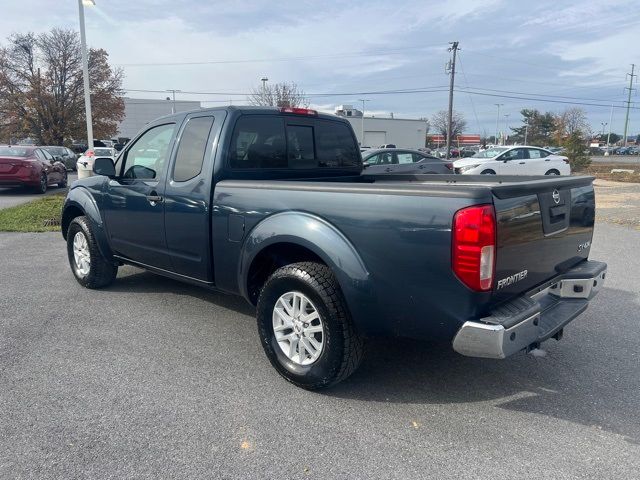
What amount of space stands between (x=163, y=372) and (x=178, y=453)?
107 centimetres

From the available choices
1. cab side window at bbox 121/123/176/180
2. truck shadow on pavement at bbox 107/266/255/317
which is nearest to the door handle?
cab side window at bbox 121/123/176/180

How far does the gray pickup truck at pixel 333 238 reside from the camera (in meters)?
2.77

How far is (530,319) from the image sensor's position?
2893 millimetres

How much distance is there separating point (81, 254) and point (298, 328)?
3.55 m

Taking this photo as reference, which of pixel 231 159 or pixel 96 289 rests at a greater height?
pixel 231 159

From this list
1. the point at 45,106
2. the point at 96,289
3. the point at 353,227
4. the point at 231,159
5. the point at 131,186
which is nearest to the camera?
the point at 353,227

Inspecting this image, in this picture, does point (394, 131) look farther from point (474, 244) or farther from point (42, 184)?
point (474, 244)

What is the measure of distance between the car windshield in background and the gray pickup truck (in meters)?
12.3

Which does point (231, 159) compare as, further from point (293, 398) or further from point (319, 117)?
point (293, 398)

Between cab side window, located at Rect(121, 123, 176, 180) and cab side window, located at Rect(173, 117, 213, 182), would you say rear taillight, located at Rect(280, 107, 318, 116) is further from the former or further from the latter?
cab side window, located at Rect(121, 123, 176, 180)

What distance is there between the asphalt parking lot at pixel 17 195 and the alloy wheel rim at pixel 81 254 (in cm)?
860

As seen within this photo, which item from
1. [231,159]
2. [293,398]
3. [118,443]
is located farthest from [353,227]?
[118,443]

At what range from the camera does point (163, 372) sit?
3.74 meters

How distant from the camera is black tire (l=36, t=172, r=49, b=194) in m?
15.5
